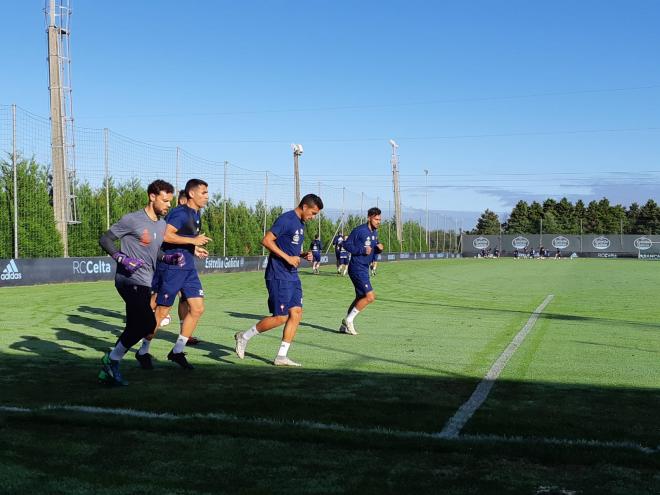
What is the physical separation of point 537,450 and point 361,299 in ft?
24.4

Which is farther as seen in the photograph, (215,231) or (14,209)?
(215,231)

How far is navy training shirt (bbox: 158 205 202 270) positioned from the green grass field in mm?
1179

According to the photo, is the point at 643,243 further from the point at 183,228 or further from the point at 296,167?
the point at 183,228

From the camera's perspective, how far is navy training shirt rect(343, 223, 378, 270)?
484 inches

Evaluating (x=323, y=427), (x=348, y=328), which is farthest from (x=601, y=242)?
(x=323, y=427)

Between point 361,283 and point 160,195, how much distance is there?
549 cm

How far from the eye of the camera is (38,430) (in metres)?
5.11

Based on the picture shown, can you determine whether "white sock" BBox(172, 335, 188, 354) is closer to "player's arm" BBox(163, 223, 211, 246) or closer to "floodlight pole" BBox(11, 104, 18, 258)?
"player's arm" BBox(163, 223, 211, 246)

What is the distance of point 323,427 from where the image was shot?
525 cm

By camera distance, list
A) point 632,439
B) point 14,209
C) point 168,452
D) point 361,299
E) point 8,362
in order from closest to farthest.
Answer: point 168,452 < point 632,439 < point 8,362 < point 361,299 < point 14,209

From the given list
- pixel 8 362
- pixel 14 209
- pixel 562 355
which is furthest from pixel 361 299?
pixel 14 209

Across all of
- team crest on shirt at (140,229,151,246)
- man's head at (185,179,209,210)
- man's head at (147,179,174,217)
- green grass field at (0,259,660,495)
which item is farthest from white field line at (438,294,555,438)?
man's head at (185,179,209,210)

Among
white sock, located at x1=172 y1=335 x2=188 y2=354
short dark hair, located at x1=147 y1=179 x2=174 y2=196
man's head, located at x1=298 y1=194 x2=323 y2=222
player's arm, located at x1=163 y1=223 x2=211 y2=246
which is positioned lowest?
white sock, located at x1=172 y1=335 x2=188 y2=354

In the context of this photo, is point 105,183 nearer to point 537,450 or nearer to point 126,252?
point 126,252
